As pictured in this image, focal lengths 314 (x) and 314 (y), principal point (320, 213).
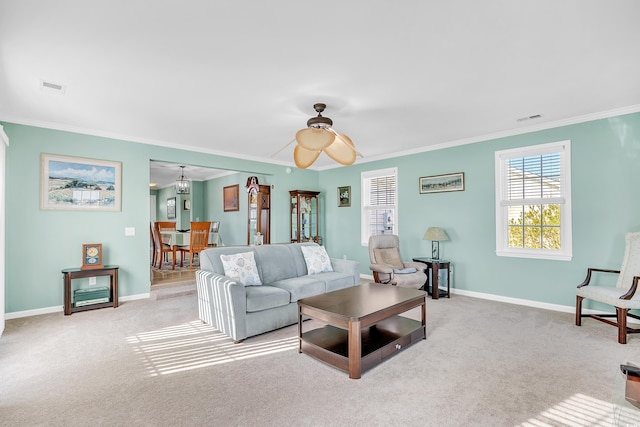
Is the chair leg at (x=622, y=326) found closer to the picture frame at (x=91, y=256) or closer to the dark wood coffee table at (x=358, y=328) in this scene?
the dark wood coffee table at (x=358, y=328)

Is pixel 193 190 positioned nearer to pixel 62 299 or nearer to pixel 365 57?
pixel 62 299

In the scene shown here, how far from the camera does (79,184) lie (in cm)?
438

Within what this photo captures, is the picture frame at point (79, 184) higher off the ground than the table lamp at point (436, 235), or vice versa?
the picture frame at point (79, 184)

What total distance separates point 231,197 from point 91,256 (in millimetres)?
4400

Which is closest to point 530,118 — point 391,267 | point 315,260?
point 391,267

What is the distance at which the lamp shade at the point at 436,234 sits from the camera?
4.95 metres

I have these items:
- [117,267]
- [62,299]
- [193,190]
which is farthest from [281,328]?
[193,190]

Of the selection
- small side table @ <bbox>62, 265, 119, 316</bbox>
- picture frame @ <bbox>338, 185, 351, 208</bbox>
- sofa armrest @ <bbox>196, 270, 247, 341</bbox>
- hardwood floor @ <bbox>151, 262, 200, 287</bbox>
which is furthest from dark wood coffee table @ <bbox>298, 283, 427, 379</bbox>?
picture frame @ <bbox>338, 185, 351, 208</bbox>

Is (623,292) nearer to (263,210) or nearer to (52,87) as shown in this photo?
(263,210)

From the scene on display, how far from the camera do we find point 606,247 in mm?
3787

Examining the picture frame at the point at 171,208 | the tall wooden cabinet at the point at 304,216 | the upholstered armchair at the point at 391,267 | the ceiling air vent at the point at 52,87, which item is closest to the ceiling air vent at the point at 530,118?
the upholstered armchair at the point at 391,267

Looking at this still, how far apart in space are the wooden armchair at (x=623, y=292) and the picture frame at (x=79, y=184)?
6.13m

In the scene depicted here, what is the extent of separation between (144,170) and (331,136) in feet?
11.1

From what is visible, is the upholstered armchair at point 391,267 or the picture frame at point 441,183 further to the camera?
the picture frame at point 441,183
